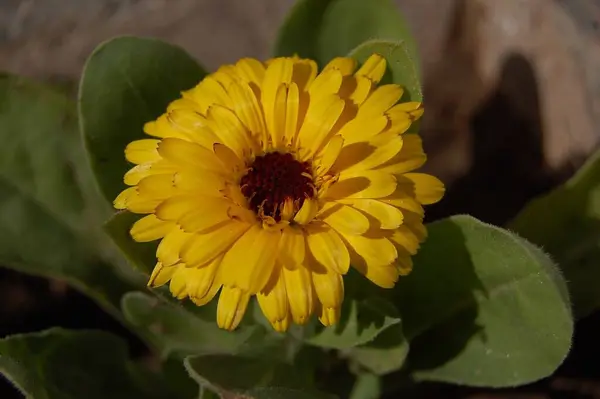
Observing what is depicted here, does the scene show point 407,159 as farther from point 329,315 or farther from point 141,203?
point 141,203

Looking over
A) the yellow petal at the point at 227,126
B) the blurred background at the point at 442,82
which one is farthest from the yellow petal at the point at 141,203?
the blurred background at the point at 442,82

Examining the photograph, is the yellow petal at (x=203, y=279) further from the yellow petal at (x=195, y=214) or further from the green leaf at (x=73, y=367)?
the green leaf at (x=73, y=367)

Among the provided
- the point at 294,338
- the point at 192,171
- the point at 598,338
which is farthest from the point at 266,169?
the point at 598,338

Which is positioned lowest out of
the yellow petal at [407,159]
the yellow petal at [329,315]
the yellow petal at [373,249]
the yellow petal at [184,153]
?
the yellow petal at [329,315]

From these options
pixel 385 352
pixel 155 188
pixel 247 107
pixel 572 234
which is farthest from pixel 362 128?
pixel 572 234

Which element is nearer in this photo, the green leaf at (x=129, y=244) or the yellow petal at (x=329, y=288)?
the yellow petal at (x=329, y=288)

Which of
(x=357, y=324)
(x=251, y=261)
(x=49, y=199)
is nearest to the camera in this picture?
(x=251, y=261)
